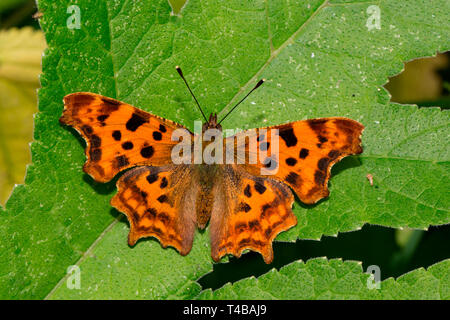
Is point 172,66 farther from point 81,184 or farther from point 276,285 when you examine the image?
point 276,285

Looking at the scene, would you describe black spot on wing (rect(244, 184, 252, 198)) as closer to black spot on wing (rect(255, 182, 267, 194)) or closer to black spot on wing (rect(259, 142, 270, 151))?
black spot on wing (rect(255, 182, 267, 194))

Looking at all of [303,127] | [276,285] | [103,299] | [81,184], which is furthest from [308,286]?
[81,184]

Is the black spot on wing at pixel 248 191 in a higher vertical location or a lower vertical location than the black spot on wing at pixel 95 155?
lower

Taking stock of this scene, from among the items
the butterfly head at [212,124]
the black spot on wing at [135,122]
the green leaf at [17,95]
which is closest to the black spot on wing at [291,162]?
the butterfly head at [212,124]

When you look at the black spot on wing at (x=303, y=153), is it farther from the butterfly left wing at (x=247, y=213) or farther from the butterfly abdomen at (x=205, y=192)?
the butterfly abdomen at (x=205, y=192)

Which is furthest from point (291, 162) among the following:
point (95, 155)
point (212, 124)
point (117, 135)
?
point (95, 155)

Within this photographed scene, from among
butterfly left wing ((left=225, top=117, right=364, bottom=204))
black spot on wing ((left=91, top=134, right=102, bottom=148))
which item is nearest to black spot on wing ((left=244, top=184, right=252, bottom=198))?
butterfly left wing ((left=225, top=117, right=364, bottom=204))
